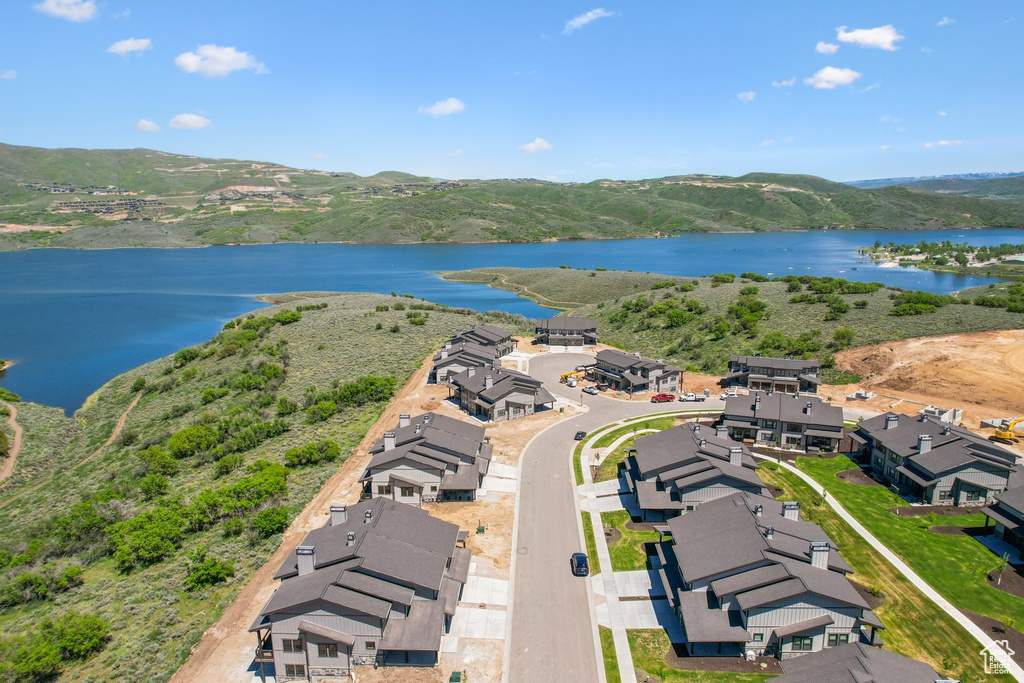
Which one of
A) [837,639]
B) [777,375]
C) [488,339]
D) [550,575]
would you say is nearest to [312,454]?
[550,575]

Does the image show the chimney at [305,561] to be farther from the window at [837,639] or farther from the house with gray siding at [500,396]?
the house with gray siding at [500,396]

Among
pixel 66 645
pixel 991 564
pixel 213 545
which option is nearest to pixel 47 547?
pixel 213 545

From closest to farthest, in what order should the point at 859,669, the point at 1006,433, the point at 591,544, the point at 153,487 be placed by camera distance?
1. the point at 859,669
2. the point at 591,544
3. the point at 153,487
4. the point at 1006,433

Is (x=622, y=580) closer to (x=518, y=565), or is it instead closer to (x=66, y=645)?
(x=518, y=565)

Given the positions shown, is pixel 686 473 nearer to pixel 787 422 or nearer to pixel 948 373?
pixel 787 422

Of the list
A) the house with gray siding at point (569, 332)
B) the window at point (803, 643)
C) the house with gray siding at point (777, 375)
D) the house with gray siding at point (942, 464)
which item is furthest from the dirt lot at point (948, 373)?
the window at point (803, 643)
